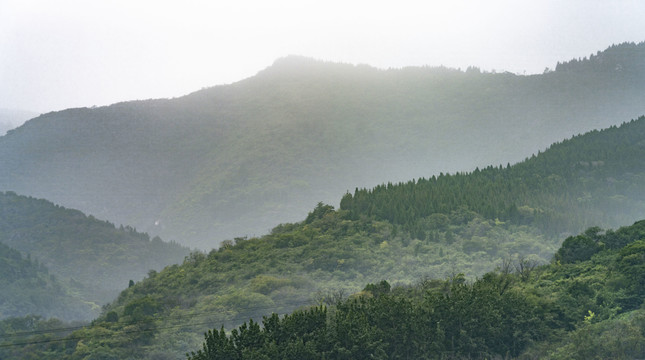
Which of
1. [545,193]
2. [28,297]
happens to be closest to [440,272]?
[545,193]

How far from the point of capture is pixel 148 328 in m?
88.0

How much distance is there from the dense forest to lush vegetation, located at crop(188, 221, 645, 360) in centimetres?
13

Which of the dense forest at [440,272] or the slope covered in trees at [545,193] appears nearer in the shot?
the dense forest at [440,272]

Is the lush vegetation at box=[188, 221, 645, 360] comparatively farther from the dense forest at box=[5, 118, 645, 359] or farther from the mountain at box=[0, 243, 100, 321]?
the mountain at box=[0, 243, 100, 321]

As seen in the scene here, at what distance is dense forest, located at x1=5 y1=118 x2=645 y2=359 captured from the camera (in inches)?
1736

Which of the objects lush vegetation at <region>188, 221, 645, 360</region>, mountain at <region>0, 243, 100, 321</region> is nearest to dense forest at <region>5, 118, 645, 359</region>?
lush vegetation at <region>188, 221, 645, 360</region>

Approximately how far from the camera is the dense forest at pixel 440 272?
145ft

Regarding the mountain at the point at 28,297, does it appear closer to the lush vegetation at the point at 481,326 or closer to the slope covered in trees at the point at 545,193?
the slope covered in trees at the point at 545,193

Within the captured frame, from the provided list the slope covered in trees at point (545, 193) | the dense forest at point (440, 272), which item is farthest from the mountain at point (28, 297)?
the slope covered in trees at point (545, 193)

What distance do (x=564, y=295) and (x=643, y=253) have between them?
261 inches

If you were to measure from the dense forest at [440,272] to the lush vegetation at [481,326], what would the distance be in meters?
0.13

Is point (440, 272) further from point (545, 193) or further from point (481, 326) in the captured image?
point (481, 326)

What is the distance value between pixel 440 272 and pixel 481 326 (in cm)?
5861

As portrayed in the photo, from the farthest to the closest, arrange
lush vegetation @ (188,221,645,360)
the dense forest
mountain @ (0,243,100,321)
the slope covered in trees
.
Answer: mountain @ (0,243,100,321)
the slope covered in trees
the dense forest
lush vegetation @ (188,221,645,360)
